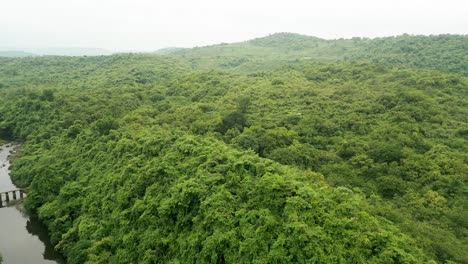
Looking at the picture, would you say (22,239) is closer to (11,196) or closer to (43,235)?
(43,235)

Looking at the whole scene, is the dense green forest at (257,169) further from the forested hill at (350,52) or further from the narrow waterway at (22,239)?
the forested hill at (350,52)

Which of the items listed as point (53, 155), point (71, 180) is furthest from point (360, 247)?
point (53, 155)

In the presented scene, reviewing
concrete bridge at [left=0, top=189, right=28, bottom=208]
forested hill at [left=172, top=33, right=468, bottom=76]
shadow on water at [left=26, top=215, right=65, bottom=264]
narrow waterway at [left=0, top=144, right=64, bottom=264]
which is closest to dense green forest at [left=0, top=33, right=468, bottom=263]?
shadow on water at [left=26, top=215, right=65, bottom=264]

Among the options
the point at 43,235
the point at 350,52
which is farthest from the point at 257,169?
the point at 350,52

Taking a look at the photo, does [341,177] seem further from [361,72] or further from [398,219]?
[361,72]

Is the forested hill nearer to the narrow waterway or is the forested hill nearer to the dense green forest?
the dense green forest
